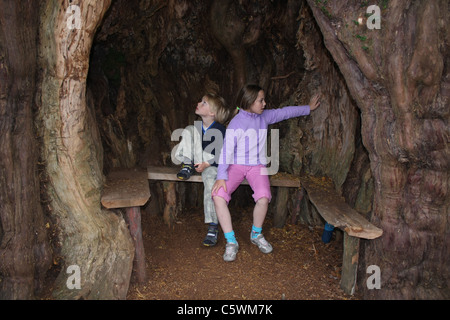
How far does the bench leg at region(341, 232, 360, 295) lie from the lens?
11.0 feet

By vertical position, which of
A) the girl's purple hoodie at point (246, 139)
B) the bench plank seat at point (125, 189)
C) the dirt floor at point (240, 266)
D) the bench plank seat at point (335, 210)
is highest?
the girl's purple hoodie at point (246, 139)

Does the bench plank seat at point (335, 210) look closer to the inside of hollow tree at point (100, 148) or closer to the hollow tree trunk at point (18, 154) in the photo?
the inside of hollow tree at point (100, 148)

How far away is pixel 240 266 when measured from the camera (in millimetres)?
3701

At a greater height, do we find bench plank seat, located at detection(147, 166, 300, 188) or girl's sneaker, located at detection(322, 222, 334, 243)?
bench plank seat, located at detection(147, 166, 300, 188)

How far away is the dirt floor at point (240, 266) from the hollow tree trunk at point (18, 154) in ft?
2.84

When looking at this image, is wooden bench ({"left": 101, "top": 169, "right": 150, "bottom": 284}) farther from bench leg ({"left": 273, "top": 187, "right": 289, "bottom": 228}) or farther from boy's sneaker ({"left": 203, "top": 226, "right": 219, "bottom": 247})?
bench leg ({"left": 273, "top": 187, "right": 289, "bottom": 228})

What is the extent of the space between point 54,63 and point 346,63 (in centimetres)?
235

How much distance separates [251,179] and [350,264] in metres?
1.22

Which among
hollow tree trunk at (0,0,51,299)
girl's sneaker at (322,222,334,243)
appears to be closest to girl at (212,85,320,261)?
girl's sneaker at (322,222,334,243)

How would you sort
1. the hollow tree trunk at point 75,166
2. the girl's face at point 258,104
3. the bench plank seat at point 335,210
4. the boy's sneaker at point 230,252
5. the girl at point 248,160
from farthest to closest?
the girl's face at point 258,104
the girl at point 248,160
the boy's sneaker at point 230,252
the bench plank seat at point 335,210
the hollow tree trunk at point 75,166

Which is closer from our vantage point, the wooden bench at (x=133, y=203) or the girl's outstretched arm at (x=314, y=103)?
the wooden bench at (x=133, y=203)

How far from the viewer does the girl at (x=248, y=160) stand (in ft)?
12.6

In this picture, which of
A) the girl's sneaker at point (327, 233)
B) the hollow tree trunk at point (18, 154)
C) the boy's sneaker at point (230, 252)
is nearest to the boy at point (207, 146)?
the boy's sneaker at point (230, 252)

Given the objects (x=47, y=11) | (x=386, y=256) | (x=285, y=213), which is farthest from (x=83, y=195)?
(x=386, y=256)
